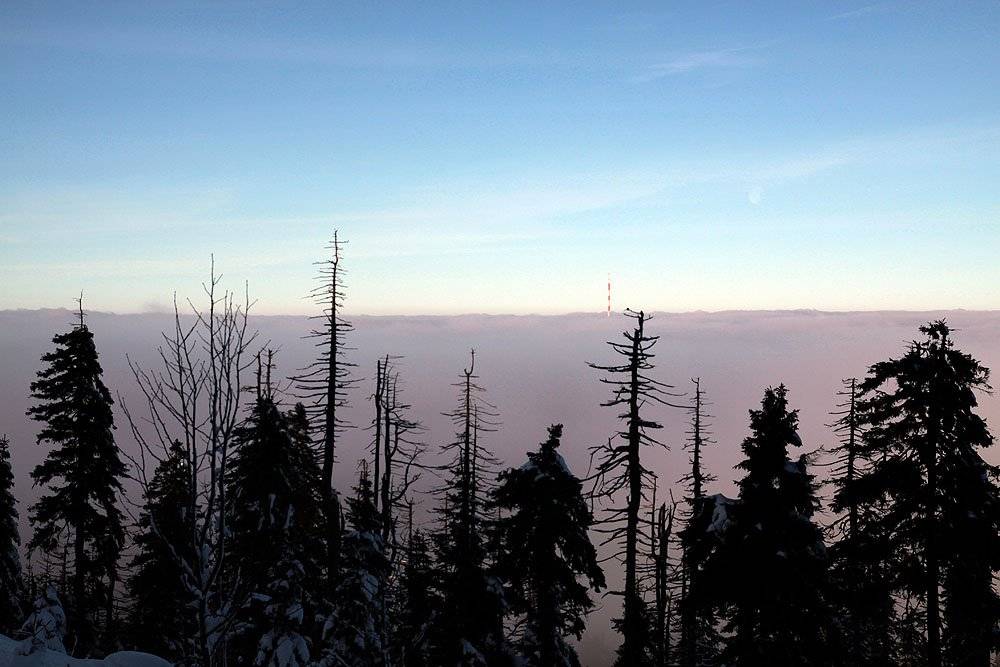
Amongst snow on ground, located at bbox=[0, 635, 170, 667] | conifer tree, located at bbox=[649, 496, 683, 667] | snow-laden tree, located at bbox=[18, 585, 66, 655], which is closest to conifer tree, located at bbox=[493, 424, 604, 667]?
conifer tree, located at bbox=[649, 496, 683, 667]

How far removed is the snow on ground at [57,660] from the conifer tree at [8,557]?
19.8 m

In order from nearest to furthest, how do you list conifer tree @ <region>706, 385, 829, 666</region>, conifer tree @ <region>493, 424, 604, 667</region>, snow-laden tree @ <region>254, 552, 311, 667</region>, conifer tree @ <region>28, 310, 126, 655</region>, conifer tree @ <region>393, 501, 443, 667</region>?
1. conifer tree @ <region>706, 385, 829, 666</region>
2. snow-laden tree @ <region>254, 552, 311, 667</region>
3. conifer tree @ <region>493, 424, 604, 667</region>
4. conifer tree @ <region>393, 501, 443, 667</region>
5. conifer tree @ <region>28, 310, 126, 655</region>

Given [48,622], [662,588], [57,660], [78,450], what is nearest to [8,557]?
[78,450]

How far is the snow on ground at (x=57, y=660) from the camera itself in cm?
1112

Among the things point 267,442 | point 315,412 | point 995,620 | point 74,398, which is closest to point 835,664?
→ point 995,620

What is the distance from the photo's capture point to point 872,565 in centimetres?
1689

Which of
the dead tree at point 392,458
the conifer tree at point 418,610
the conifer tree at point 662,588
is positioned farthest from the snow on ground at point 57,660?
the conifer tree at point 662,588

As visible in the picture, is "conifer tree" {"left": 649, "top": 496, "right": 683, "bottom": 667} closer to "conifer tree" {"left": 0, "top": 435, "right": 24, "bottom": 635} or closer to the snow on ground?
the snow on ground

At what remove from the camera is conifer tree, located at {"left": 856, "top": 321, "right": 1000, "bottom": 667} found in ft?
52.0

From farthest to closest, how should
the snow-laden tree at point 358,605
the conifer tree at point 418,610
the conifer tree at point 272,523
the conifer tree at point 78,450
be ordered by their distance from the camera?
the conifer tree at point 78,450 → the conifer tree at point 418,610 → the snow-laden tree at point 358,605 → the conifer tree at point 272,523

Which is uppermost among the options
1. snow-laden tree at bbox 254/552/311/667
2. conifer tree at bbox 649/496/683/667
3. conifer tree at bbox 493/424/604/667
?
conifer tree at bbox 493/424/604/667

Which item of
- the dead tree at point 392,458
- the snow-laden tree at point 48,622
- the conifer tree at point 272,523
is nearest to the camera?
the dead tree at point 392,458

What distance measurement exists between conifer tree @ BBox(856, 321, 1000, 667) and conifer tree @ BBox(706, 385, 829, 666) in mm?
2061

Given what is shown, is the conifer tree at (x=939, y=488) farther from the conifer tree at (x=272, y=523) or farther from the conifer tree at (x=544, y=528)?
the conifer tree at (x=272, y=523)
